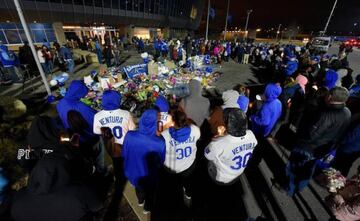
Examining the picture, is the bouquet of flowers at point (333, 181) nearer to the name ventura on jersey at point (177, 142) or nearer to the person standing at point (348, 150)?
the person standing at point (348, 150)

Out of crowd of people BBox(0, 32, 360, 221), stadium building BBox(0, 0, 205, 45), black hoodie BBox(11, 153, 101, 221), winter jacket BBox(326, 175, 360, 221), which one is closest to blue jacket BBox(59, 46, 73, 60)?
crowd of people BBox(0, 32, 360, 221)

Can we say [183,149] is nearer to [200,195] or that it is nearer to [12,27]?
[200,195]

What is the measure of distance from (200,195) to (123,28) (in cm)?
3976

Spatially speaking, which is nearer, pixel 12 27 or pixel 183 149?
pixel 183 149

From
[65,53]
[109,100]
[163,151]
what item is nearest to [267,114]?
[163,151]

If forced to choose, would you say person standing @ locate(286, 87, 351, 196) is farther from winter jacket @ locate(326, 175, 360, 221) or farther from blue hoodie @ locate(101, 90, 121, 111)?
blue hoodie @ locate(101, 90, 121, 111)

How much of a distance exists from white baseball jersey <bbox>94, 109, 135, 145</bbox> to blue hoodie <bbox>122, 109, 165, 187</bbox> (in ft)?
2.45

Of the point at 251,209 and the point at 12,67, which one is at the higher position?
the point at 12,67

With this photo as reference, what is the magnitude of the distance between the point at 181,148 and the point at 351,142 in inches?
125

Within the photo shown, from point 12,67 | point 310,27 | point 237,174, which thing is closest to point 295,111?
point 237,174

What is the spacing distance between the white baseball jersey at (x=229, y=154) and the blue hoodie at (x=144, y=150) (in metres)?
A: 0.79

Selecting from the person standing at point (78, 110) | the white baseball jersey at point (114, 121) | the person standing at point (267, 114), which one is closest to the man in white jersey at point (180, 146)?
the white baseball jersey at point (114, 121)

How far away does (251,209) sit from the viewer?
11.3 ft

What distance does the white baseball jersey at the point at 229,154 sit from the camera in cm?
243
